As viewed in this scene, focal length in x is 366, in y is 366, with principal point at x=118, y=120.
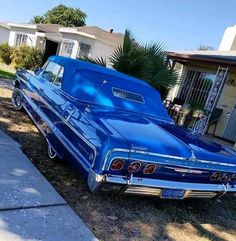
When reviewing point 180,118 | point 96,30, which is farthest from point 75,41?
point 180,118

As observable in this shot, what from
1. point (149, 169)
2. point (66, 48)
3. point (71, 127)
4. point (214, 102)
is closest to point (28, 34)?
point (66, 48)

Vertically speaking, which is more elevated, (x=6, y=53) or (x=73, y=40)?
(x=73, y=40)

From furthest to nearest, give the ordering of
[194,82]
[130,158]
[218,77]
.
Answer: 1. [194,82]
2. [218,77]
3. [130,158]

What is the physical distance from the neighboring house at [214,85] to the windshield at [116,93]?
297 inches

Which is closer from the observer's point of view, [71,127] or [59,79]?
[71,127]

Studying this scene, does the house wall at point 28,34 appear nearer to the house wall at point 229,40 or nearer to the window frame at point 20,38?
the window frame at point 20,38

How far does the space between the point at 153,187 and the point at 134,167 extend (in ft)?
1.24

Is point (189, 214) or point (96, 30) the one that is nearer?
point (189, 214)

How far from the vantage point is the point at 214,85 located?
13.4 meters

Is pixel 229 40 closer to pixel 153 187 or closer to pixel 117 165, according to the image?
pixel 153 187

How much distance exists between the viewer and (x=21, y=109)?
27.6 ft

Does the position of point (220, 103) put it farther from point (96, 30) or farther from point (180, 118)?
point (96, 30)

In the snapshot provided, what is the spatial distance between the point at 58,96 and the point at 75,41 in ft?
67.3

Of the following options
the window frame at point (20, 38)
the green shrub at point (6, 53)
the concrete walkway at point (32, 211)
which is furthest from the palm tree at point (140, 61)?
the window frame at point (20, 38)
